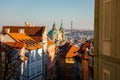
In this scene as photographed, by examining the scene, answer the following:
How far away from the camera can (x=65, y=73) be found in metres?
100

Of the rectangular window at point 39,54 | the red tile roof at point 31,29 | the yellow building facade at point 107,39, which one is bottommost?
the rectangular window at point 39,54

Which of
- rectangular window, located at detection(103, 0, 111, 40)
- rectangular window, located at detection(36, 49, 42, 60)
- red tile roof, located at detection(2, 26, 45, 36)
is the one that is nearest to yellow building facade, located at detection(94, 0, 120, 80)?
rectangular window, located at detection(103, 0, 111, 40)

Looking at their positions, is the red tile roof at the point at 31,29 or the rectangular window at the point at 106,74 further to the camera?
the red tile roof at the point at 31,29

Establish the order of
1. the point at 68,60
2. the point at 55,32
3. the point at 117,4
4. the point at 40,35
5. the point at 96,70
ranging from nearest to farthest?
the point at 117,4
the point at 96,70
the point at 40,35
the point at 68,60
the point at 55,32

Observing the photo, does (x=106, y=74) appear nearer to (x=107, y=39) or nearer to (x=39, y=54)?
(x=107, y=39)

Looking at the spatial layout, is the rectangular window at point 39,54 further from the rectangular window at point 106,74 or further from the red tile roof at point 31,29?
the rectangular window at point 106,74

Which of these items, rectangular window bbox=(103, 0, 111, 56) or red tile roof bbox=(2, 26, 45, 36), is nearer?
rectangular window bbox=(103, 0, 111, 56)

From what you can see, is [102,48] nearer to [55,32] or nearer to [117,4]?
[117,4]

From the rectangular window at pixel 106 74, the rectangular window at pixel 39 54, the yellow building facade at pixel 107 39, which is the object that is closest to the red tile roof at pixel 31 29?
the rectangular window at pixel 39 54

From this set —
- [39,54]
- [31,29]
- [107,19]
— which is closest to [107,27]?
[107,19]

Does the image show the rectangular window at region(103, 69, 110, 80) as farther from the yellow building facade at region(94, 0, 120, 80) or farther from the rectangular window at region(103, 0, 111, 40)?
the rectangular window at region(103, 0, 111, 40)

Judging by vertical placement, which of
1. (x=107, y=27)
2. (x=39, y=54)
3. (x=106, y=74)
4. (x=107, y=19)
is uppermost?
(x=107, y=19)

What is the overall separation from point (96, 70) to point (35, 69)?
5222 cm

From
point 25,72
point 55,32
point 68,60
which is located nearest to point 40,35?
point 25,72
